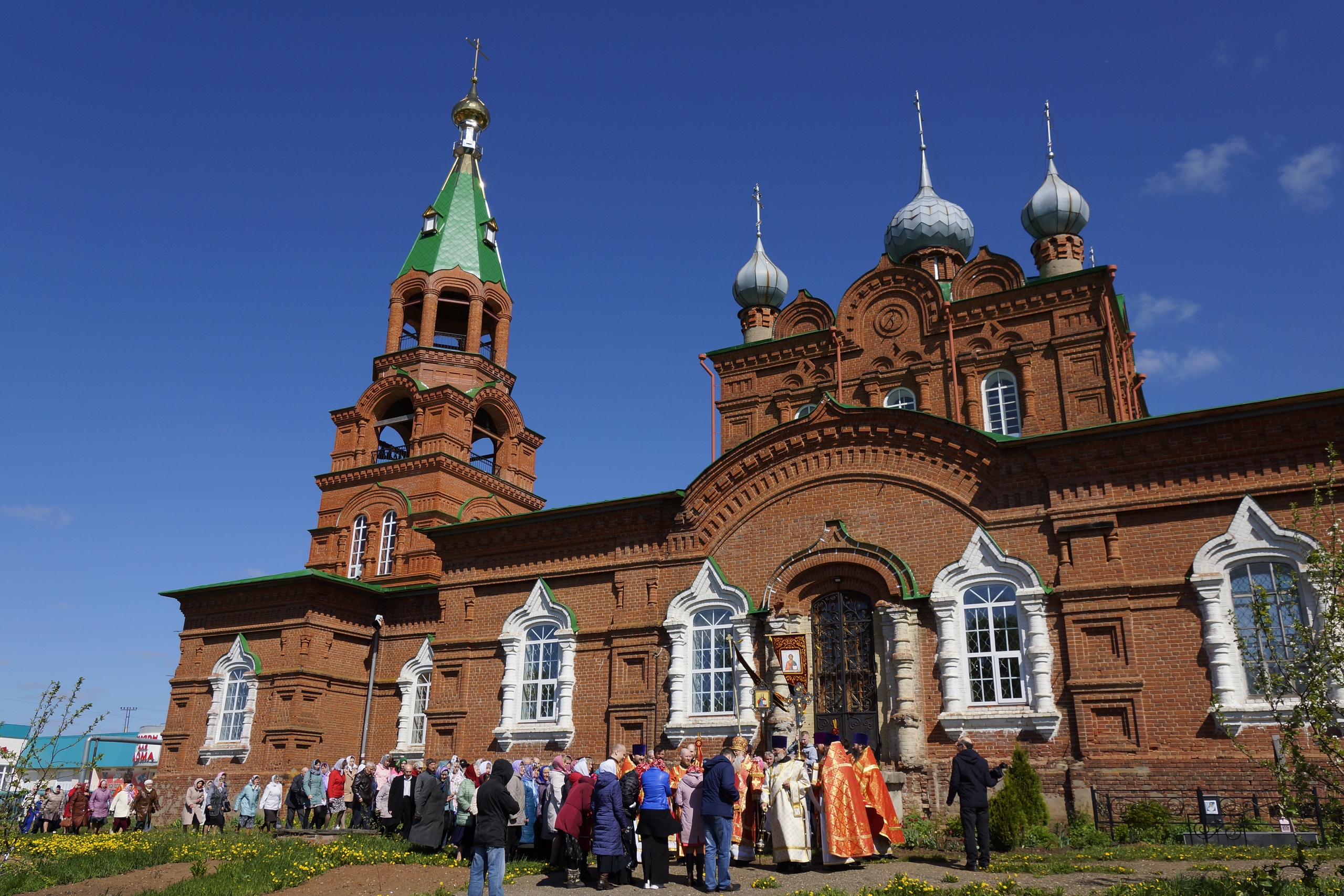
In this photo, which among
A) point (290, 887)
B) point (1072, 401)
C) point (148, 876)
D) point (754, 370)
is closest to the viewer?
point (290, 887)

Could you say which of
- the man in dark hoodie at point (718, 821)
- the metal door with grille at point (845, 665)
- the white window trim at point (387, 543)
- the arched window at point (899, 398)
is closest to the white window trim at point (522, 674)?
the metal door with grille at point (845, 665)

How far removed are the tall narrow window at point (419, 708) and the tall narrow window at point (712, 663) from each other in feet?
24.1

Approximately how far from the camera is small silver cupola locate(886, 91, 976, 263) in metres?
24.6

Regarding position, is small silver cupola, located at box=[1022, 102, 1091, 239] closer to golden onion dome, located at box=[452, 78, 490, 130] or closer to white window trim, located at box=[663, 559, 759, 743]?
white window trim, located at box=[663, 559, 759, 743]

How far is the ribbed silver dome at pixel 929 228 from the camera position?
24609 mm

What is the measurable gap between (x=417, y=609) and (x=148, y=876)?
421 inches

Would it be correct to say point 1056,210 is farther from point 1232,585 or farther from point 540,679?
point 540,679

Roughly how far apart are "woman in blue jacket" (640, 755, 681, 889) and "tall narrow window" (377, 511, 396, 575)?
17995mm

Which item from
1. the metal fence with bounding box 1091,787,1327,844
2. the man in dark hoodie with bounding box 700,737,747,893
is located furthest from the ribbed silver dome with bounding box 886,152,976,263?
the man in dark hoodie with bounding box 700,737,747,893

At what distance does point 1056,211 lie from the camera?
2186 cm

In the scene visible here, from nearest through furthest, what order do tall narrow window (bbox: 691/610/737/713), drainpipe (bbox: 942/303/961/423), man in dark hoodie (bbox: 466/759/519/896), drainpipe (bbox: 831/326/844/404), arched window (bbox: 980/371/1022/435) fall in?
man in dark hoodie (bbox: 466/759/519/896) → tall narrow window (bbox: 691/610/737/713) → arched window (bbox: 980/371/1022/435) → drainpipe (bbox: 942/303/961/423) → drainpipe (bbox: 831/326/844/404)

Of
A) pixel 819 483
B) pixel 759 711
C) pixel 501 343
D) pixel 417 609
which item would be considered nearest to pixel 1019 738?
pixel 759 711

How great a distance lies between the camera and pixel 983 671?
15.3m

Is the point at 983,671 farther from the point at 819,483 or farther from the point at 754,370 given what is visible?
the point at 754,370
